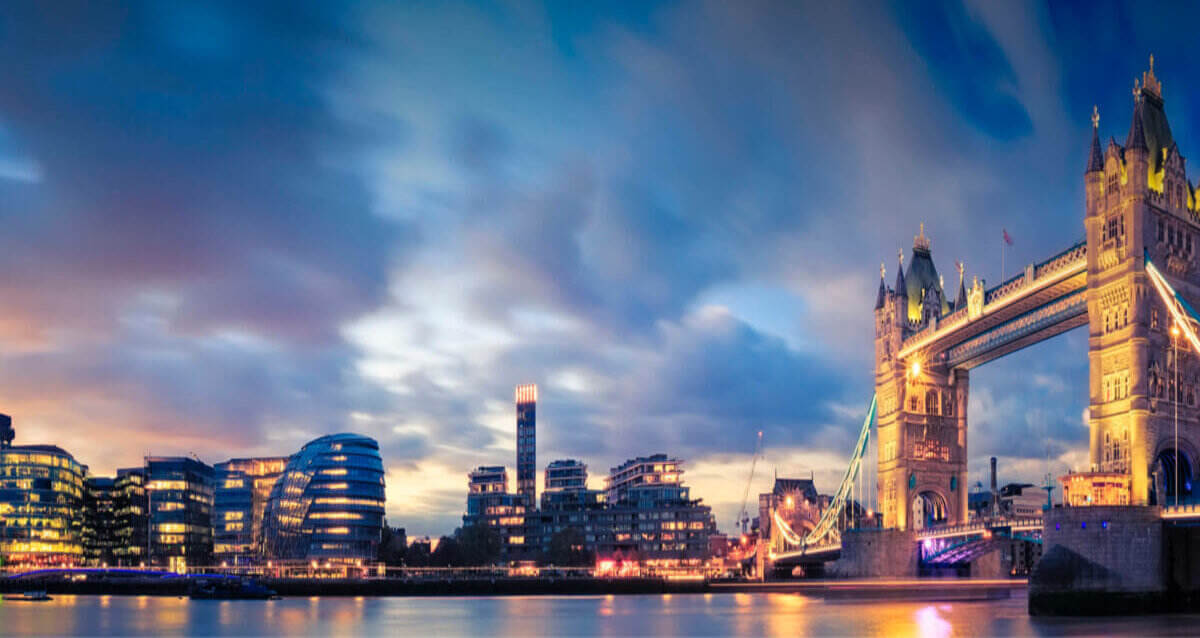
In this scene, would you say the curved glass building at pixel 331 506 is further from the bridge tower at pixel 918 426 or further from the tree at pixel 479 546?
the bridge tower at pixel 918 426

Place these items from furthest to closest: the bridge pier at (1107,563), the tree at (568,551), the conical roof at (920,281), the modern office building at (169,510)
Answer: the modern office building at (169,510)
the tree at (568,551)
the conical roof at (920,281)
the bridge pier at (1107,563)

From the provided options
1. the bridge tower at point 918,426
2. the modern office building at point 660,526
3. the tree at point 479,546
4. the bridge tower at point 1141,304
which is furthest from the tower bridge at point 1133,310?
the modern office building at point 660,526

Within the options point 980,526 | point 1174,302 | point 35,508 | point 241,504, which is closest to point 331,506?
point 241,504

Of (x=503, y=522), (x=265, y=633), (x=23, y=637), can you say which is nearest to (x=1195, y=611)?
(x=265, y=633)

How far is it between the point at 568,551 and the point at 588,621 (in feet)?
329

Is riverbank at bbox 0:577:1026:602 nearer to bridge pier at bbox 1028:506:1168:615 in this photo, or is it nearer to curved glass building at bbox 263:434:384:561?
curved glass building at bbox 263:434:384:561

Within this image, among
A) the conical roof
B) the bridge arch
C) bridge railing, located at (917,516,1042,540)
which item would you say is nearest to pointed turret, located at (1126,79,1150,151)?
the bridge arch

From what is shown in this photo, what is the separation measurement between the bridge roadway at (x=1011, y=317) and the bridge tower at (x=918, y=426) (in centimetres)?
153

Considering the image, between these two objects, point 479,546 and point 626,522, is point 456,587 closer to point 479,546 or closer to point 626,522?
point 479,546

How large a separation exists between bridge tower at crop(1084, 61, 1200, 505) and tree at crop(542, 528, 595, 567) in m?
118

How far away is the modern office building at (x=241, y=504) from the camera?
178750 millimetres

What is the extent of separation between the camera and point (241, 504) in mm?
181000

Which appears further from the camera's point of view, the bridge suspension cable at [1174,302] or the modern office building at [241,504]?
the modern office building at [241,504]

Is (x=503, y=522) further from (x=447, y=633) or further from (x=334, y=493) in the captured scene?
(x=447, y=633)
